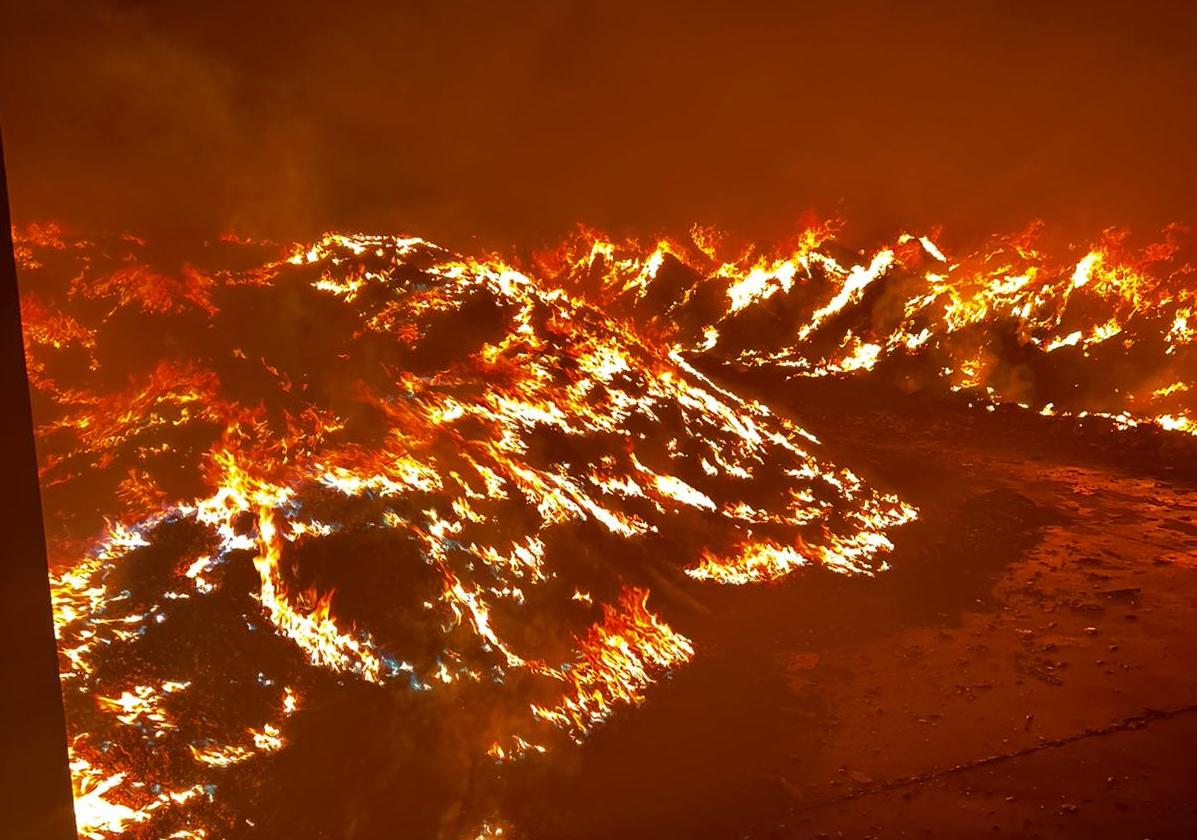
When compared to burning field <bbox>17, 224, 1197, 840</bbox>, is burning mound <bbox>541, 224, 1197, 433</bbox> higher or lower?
higher

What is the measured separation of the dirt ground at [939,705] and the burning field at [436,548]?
60mm

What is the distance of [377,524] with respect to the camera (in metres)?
7.38

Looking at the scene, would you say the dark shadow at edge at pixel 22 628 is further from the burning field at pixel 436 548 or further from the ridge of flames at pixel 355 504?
the ridge of flames at pixel 355 504

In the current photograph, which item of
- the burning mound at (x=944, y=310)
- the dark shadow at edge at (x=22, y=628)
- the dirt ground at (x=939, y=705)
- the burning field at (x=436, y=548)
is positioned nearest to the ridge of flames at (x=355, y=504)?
the burning field at (x=436, y=548)

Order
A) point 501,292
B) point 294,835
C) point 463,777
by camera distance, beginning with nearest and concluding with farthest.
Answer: point 294,835, point 463,777, point 501,292

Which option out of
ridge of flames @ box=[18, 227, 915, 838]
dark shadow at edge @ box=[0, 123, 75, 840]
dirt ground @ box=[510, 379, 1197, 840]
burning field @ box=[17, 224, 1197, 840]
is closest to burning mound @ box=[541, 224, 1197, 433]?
burning field @ box=[17, 224, 1197, 840]

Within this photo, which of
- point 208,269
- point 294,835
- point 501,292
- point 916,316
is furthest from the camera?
point 916,316

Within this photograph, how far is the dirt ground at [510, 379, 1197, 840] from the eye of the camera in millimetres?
5668

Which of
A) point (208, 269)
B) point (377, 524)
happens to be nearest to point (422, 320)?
point (208, 269)

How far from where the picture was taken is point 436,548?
7.47m

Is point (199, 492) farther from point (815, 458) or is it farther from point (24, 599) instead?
point (815, 458)

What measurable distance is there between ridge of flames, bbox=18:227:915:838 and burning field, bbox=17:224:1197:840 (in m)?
0.03

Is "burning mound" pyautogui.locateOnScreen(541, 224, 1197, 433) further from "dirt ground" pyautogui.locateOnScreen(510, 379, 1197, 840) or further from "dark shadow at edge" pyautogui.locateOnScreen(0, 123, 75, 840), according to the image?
"dark shadow at edge" pyautogui.locateOnScreen(0, 123, 75, 840)

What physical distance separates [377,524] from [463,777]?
252 cm
